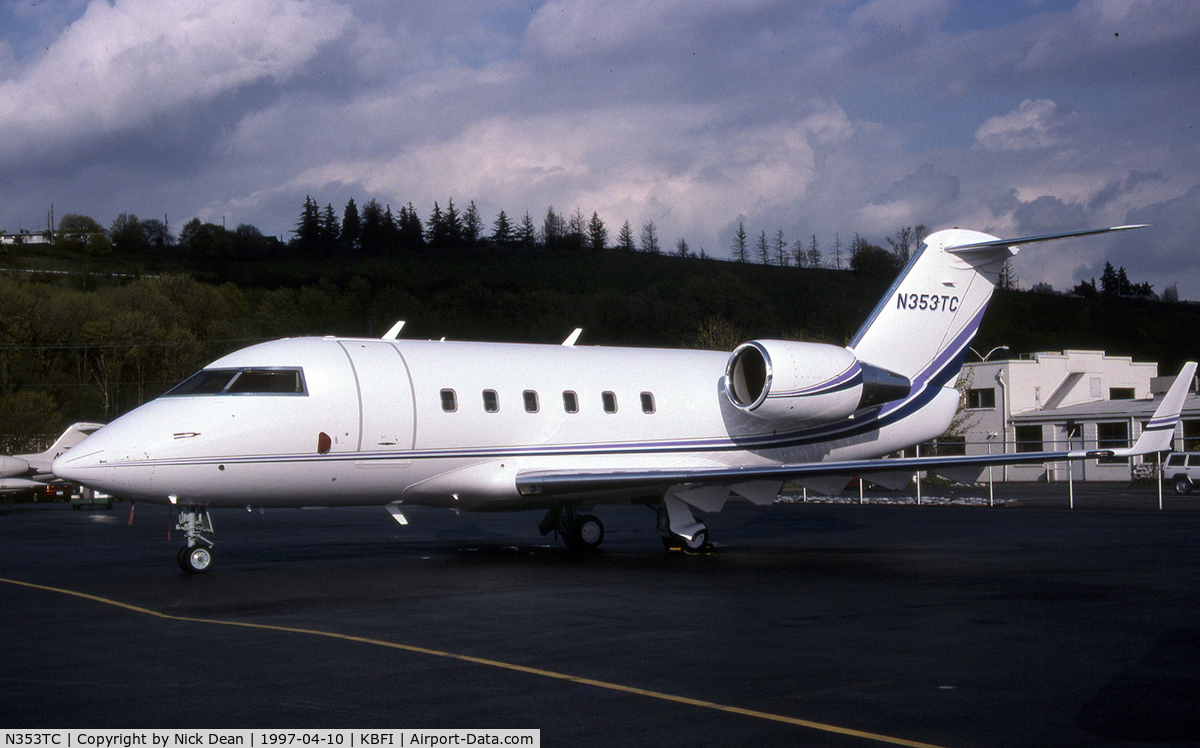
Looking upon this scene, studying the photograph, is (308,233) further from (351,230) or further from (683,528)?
(683,528)

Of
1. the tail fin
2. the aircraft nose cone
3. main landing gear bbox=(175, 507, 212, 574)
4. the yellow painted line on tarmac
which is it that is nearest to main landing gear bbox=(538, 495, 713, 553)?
the tail fin

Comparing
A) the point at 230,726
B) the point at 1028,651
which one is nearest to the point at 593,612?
the point at 1028,651

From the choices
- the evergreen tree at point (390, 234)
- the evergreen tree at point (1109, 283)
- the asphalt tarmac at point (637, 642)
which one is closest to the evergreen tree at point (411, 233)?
the evergreen tree at point (390, 234)

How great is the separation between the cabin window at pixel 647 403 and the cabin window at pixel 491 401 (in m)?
2.74

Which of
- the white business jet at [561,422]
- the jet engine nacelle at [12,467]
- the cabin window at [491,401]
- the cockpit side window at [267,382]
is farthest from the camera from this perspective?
the jet engine nacelle at [12,467]

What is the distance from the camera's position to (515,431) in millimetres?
17016

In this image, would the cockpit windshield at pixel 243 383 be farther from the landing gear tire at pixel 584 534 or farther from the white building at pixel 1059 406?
the white building at pixel 1059 406

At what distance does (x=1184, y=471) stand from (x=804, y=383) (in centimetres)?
3117

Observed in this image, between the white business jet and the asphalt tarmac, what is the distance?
3.88 feet

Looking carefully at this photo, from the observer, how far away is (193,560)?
49.5 ft

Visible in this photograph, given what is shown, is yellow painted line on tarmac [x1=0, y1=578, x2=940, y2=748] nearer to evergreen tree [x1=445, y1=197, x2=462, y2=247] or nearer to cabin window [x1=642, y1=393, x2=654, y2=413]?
cabin window [x1=642, y1=393, x2=654, y2=413]

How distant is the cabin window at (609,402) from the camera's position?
1803 cm

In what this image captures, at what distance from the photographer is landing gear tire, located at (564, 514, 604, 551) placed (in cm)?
1931

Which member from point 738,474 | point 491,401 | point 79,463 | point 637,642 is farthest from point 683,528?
point 79,463
